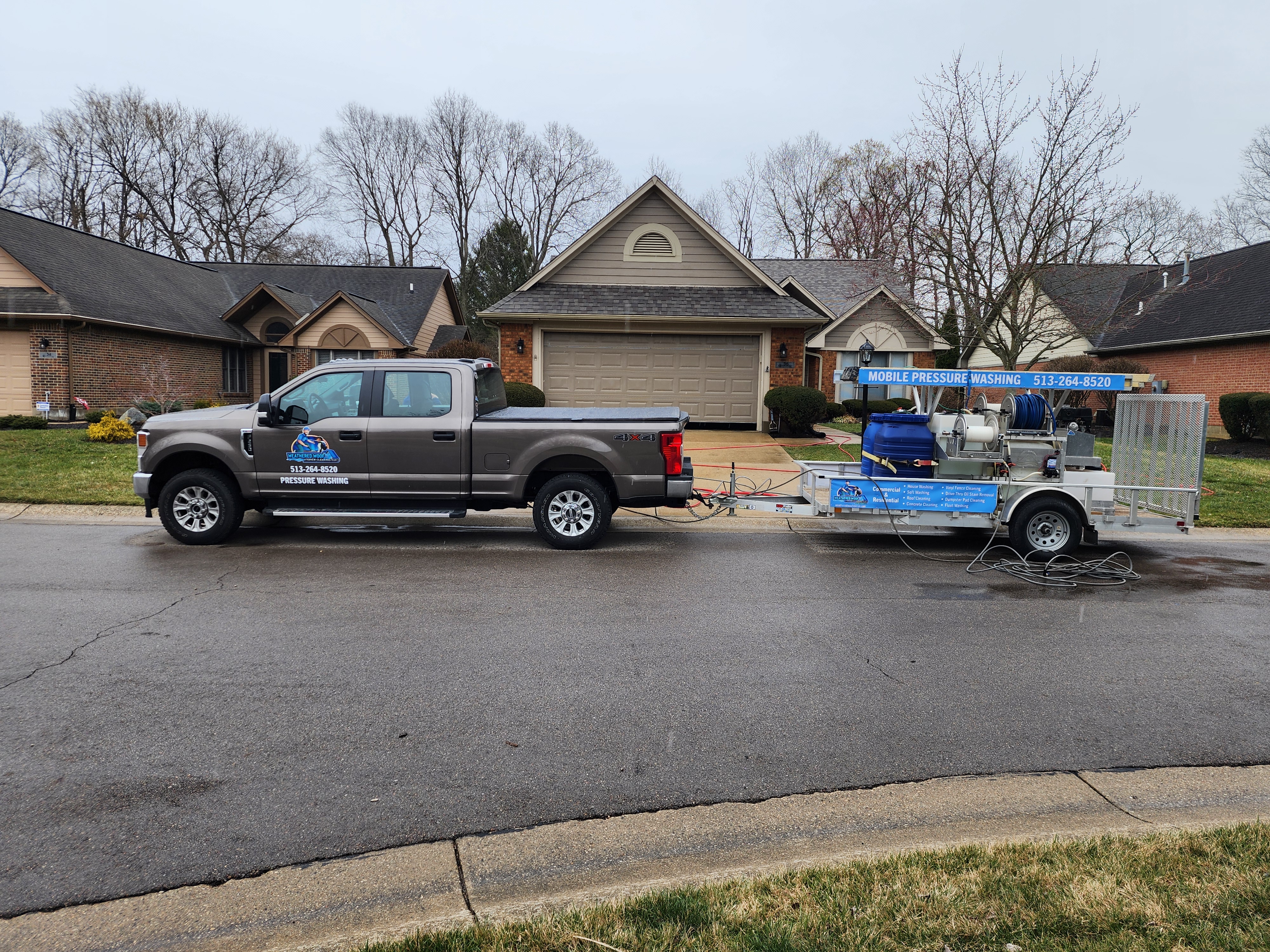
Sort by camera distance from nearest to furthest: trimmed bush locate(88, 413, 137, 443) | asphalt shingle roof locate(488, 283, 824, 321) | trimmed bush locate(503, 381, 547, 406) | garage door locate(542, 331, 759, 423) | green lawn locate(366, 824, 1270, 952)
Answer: green lawn locate(366, 824, 1270, 952), trimmed bush locate(88, 413, 137, 443), trimmed bush locate(503, 381, 547, 406), asphalt shingle roof locate(488, 283, 824, 321), garage door locate(542, 331, 759, 423)

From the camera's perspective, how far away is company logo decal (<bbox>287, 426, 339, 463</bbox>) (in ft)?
29.0

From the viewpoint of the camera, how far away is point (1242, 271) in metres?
26.2

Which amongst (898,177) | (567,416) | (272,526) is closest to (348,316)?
(898,177)

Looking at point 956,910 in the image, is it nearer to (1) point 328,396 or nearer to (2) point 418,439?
(2) point 418,439

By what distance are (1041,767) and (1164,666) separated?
211 centimetres

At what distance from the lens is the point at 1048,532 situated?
8750 mm

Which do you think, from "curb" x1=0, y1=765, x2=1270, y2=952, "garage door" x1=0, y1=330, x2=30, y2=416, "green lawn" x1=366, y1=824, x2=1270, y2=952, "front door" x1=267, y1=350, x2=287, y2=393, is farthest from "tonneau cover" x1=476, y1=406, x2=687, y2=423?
"front door" x1=267, y1=350, x2=287, y2=393

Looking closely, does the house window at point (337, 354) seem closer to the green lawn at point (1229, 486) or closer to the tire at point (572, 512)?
the green lawn at point (1229, 486)

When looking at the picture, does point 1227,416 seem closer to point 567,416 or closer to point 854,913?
point 567,416

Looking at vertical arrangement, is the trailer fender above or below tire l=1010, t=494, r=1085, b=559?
above

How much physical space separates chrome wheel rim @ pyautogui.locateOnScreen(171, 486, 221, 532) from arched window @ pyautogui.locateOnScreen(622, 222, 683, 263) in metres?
13.8

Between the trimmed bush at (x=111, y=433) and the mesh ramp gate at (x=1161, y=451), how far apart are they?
17.2 metres

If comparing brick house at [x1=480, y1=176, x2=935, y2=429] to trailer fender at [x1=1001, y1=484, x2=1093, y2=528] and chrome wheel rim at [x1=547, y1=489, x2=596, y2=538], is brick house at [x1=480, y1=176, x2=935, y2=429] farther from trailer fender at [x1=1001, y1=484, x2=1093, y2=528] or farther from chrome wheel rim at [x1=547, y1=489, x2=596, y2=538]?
trailer fender at [x1=1001, y1=484, x2=1093, y2=528]

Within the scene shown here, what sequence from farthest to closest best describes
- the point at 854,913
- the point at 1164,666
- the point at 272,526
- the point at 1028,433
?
the point at 272,526
the point at 1028,433
the point at 1164,666
the point at 854,913
